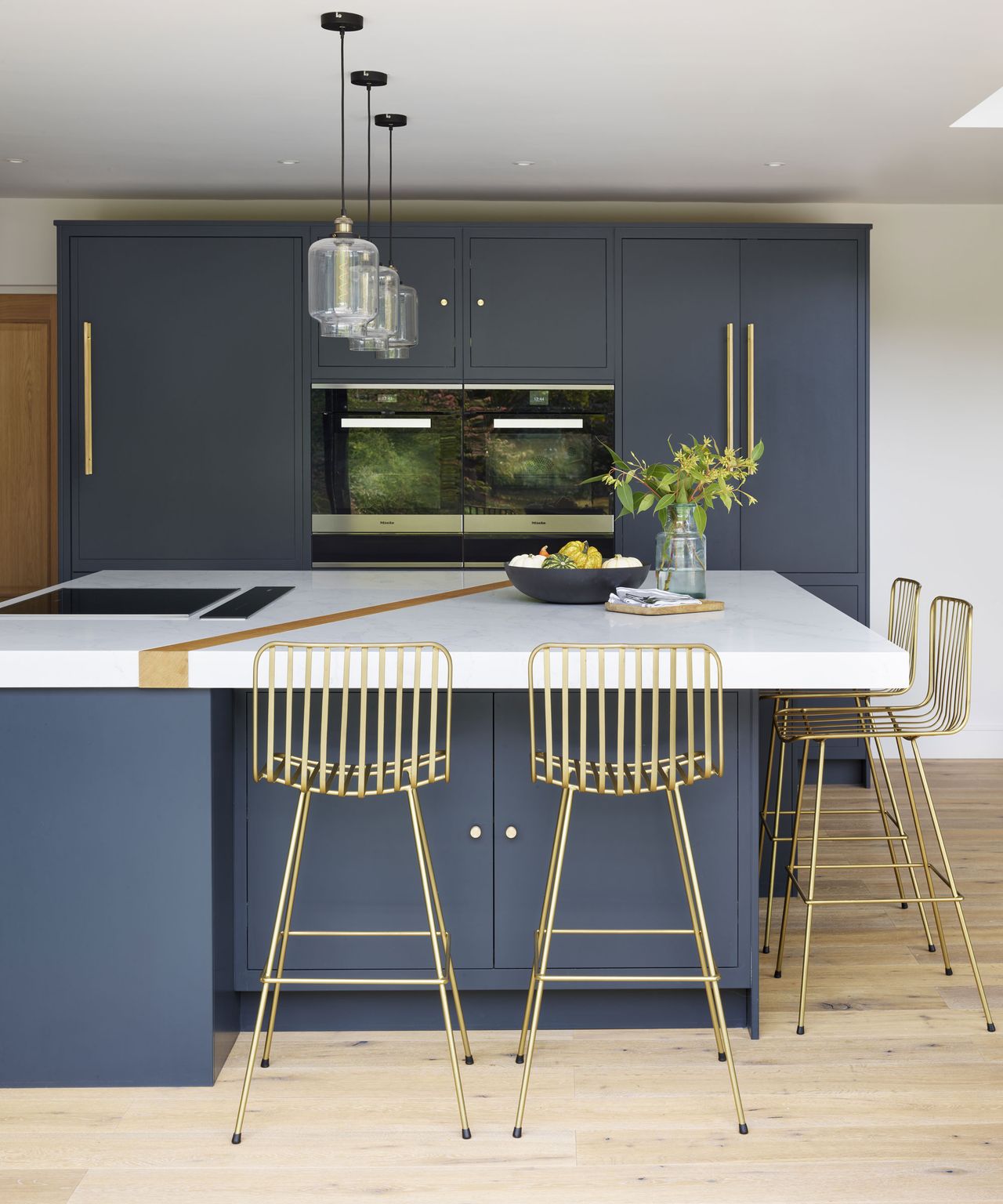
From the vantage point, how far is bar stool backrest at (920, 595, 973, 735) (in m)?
2.97

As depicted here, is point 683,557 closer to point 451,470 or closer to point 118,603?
point 118,603

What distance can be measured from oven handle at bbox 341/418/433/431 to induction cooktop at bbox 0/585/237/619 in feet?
5.12

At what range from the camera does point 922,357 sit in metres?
5.60

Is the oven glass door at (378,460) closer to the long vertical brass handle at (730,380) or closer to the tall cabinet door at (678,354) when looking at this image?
the tall cabinet door at (678,354)

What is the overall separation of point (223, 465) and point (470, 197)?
1.64m

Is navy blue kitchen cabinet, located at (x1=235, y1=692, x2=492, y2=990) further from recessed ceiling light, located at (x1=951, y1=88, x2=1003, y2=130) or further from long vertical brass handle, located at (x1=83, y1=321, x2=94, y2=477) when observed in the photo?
recessed ceiling light, located at (x1=951, y1=88, x2=1003, y2=130)

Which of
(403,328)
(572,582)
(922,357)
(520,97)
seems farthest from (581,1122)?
(922,357)

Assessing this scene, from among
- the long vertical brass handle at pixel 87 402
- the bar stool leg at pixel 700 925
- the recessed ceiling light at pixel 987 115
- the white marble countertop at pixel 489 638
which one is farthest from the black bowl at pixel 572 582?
the long vertical brass handle at pixel 87 402

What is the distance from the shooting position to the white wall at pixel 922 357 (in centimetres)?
545

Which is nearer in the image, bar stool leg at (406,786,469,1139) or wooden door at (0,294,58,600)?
bar stool leg at (406,786,469,1139)

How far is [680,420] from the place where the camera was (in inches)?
202

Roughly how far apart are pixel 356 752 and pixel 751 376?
3017 mm

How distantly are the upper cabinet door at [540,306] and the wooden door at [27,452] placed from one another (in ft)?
6.83

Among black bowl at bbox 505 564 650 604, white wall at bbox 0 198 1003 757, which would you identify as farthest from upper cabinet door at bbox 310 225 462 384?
black bowl at bbox 505 564 650 604
